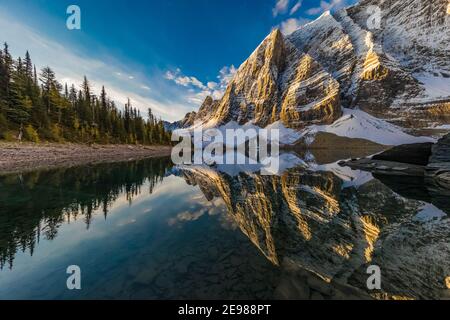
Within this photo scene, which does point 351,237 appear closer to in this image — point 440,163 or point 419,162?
point 440,163

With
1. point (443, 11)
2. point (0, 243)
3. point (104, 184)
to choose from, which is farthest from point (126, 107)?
point (443, 11)

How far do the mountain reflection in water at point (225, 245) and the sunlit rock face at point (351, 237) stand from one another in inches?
1.8

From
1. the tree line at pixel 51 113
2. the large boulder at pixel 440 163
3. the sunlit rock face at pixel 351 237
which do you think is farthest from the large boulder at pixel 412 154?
the tree line at pixel 51 113

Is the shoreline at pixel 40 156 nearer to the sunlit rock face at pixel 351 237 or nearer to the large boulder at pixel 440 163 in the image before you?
the sunlit rock face at pixel 351 237

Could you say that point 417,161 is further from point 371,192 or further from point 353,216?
point 353,216

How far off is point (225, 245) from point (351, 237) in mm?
5778

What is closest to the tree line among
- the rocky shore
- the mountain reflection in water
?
the mountain reflection in water

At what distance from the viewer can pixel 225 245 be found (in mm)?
8570

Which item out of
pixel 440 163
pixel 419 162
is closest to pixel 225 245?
pixel 440 163

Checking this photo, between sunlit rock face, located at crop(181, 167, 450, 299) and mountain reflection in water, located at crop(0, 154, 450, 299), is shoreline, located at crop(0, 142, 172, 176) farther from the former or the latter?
sunlit rock face, located at crop(181, 167, 450, 299)
